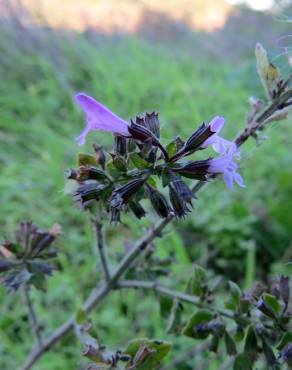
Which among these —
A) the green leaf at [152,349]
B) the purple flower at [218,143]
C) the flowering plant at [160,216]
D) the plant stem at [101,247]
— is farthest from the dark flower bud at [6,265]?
the purple flower at [218,143]


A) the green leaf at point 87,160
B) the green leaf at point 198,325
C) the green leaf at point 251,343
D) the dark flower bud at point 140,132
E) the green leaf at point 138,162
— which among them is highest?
the green leaf at point 87,160

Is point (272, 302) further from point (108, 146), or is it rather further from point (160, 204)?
point (108, 146)

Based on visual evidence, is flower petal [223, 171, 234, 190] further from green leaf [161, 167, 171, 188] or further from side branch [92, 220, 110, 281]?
side branch [92, 220, 110, 281]

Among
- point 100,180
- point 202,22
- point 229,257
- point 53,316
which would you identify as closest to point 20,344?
point 53,316

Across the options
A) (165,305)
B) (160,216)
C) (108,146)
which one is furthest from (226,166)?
(108,146)

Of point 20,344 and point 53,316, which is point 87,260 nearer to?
point 53,316

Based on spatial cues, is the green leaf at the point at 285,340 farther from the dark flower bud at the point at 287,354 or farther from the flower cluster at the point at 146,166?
the flower cluster at the point at 146,166
